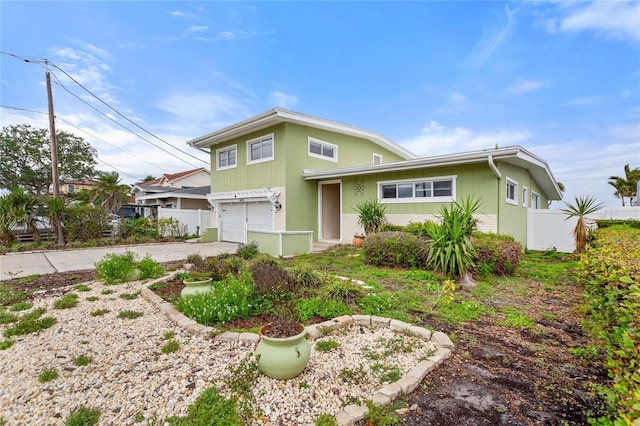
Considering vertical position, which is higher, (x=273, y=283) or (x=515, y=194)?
(x=515, y=194)

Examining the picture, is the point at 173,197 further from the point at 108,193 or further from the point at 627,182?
the point at 627,182

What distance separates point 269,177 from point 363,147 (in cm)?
529

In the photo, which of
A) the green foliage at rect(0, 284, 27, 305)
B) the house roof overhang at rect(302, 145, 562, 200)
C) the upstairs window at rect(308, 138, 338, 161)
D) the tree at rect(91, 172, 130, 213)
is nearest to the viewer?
the green foliage at rect(0, 284, 27, 305)

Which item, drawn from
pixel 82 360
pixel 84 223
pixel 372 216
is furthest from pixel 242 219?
pixel 82 360

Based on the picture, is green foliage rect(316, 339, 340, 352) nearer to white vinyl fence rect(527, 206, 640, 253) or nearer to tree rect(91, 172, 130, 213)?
white vinyl fence rect(527, 206, 640, 253)

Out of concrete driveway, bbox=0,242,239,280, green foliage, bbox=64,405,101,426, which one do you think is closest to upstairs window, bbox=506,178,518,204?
green foliage, bbox=64,405,101,426

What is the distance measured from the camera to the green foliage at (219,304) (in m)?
3.73

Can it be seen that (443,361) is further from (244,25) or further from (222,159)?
(222,159)

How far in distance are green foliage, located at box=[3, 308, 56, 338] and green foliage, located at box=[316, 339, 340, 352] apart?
3.52 meters

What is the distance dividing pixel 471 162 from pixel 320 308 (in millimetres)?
6690

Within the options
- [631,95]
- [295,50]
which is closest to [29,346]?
[295,50]

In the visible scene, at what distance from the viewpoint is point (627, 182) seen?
2792cm

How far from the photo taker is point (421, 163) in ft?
29.2

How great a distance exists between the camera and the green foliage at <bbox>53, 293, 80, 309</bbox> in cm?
440
